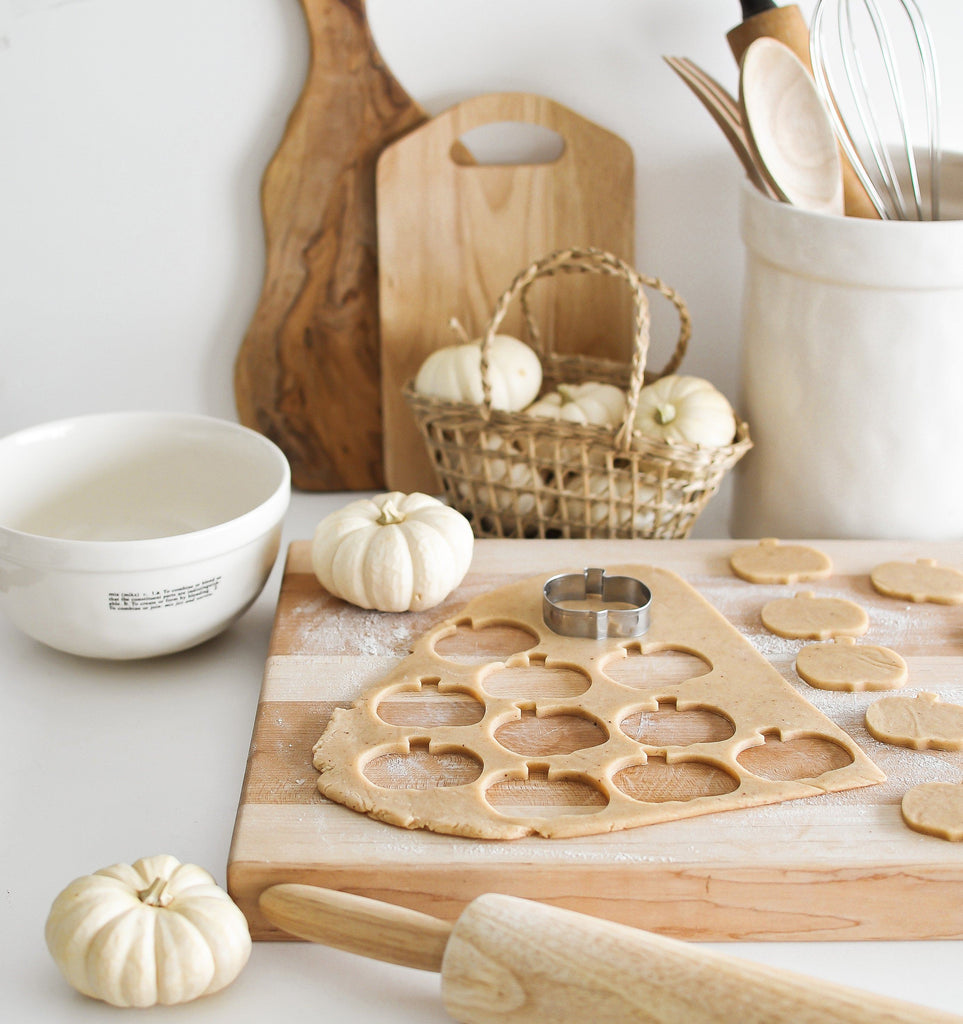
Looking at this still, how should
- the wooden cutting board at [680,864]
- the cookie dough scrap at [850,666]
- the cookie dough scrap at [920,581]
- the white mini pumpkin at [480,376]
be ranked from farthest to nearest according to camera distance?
the white mini pumpkin at [480,376] → the cookie dough scrap at [920,581] → the cookie dough scrap at [850,666] → the wooden cutting board at [680,864]

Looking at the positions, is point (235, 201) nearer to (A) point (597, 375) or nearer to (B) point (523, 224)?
(B) point (523, 224)

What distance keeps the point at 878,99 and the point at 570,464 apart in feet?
1.45

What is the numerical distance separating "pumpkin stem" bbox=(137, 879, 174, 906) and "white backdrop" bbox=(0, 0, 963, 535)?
633mm

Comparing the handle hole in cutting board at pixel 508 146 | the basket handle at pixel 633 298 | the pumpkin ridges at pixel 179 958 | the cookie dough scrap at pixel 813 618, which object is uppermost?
the handle hole in cutting board at pixel 508 146

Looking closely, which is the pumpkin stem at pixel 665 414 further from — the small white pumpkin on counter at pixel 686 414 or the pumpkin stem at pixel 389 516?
the pumpkin stem at pixel 389 516

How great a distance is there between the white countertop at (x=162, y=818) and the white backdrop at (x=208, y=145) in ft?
1.05

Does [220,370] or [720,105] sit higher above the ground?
[720,105]

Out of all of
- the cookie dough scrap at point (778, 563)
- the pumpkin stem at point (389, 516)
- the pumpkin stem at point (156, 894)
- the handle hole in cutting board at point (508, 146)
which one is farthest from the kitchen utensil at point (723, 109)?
the pumpkin stem at point (156, 894)

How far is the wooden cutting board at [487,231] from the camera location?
97cm

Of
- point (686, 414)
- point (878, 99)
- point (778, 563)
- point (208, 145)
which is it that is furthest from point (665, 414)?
point (208, 145)

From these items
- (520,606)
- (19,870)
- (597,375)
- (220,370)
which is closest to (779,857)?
(520,606)

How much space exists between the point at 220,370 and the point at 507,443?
13.2 inches

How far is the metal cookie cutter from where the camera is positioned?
2.46ft

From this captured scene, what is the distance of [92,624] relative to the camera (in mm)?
727
